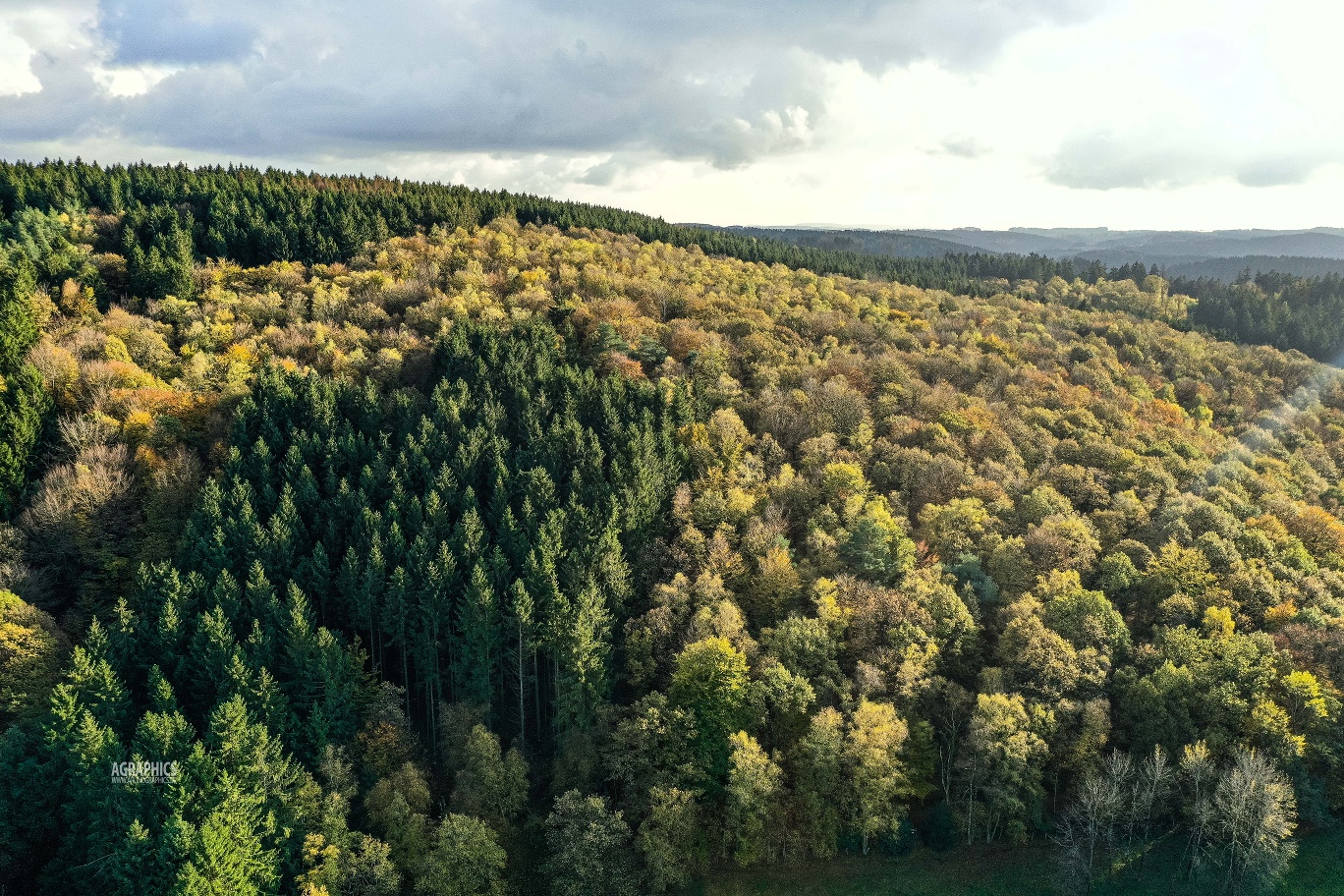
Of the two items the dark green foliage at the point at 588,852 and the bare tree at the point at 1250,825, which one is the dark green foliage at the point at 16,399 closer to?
the dark green foliage at the point at 588,852

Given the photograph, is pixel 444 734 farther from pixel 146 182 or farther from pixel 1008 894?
pixel 146 182

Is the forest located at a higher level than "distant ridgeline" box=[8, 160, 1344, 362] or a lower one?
lower

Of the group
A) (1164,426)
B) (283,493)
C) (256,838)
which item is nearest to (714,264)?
(1164,426)

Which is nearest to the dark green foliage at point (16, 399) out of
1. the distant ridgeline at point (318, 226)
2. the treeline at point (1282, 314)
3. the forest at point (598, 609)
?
the forest at point (598, 609)

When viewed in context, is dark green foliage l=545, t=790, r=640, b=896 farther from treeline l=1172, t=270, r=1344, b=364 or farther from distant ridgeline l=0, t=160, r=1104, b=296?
treeline l=1172, t=270, r=1344, b=364

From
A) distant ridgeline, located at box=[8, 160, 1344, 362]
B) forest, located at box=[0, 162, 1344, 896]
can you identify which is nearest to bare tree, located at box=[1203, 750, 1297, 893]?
forest, located at box=[0, 162, 1344, 896]

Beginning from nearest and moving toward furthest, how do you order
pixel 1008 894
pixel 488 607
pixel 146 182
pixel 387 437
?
pixel 1008 894
pixel 488 607
pixel 387 437
pixel 146 182

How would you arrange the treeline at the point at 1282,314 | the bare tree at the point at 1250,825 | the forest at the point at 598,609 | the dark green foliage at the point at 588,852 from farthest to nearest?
the treeline at the point at 1282,314
the forest at the point at 598,609
the bare tree at the point at 1250,825
the dark green foliage at the point at 588,852

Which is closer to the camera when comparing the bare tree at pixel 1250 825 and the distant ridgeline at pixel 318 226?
the bare tree at pixel 1250 825

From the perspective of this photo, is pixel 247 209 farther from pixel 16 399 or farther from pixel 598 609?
pixel 598 609
